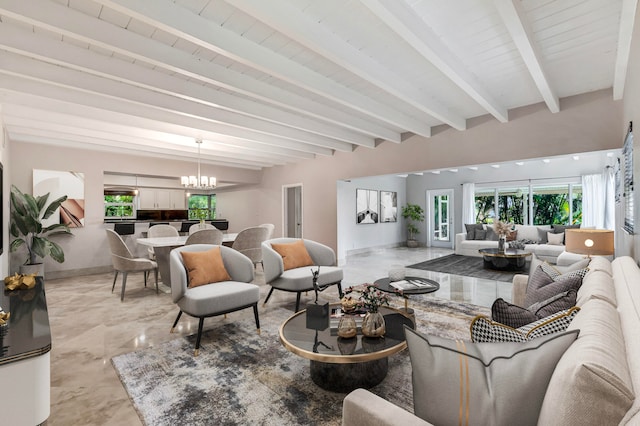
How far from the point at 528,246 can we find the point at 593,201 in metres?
2.06

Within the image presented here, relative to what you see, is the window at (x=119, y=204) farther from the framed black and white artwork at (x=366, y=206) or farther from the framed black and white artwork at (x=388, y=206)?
the framed black and white artwork at (x=388, y=206)

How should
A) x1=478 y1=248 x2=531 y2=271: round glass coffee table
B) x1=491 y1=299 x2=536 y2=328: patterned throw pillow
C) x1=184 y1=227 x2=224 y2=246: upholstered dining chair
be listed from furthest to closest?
x1=478 y1=248 x2=531 y2=271: round glass coffee table → x1=184 y1=227 x2=224 y2=246: upholstered dining chair → x1=491 y1=299 x2=536 y2=328: patterned throw pillow

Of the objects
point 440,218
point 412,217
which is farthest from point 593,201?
point 412,217

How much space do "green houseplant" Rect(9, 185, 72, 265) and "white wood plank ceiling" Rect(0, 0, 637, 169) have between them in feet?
4.10

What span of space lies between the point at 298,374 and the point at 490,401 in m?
1.61

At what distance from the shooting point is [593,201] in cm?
712

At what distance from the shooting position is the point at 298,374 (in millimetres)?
2227

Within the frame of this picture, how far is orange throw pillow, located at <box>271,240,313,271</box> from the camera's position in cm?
395

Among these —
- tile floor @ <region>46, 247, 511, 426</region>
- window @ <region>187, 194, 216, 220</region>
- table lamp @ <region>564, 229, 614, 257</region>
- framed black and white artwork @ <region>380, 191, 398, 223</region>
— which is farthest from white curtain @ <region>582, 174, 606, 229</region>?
window @ <region>187, 194, 216, 220</region>

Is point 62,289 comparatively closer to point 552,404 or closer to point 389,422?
point 389,422

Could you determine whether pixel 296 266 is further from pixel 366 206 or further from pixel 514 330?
pixel 366 206

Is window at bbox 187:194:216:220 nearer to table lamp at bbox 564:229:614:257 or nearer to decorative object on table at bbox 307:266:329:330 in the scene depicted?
decorative object on table at bbox 307:266:329:330

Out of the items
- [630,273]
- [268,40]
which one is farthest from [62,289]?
[630,273]

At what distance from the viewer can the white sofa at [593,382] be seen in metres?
0.68
